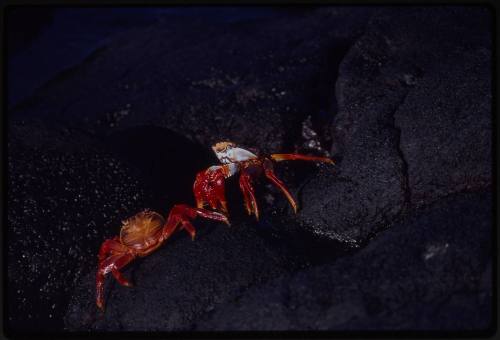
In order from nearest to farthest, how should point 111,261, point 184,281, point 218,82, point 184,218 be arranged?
1. point 184,281
2. point 111,261
3. point 184,218
4. point 218,82

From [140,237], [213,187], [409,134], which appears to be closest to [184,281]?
[140,237]

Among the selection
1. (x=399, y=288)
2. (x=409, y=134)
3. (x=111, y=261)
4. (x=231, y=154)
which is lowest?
(x=111, y=261)

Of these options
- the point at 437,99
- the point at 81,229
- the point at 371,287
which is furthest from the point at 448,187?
the point at 81,229

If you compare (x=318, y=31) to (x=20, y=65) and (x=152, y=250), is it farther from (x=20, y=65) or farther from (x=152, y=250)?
(x=20, y=65)

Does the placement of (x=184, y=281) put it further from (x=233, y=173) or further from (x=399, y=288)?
(x=399, y=288)

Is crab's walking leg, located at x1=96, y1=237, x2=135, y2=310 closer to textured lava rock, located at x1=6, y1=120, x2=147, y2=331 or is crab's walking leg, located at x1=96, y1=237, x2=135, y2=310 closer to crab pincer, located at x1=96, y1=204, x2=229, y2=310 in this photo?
crab pincer, located at x1=96, y1=204, x2=229, y2=310
